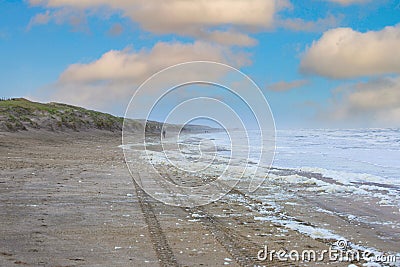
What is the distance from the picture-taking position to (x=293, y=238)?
311 inches

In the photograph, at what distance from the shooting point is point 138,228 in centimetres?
841

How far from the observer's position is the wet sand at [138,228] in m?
6.60
